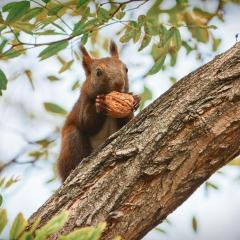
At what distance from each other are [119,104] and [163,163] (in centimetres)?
91

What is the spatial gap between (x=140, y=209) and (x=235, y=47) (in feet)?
2.00

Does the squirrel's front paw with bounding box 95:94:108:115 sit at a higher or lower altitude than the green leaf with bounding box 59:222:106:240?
higher

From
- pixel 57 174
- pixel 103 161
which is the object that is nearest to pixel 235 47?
pixel 103 161

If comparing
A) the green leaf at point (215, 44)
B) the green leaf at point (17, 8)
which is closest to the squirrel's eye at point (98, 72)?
the green leaf at point (215, 44)

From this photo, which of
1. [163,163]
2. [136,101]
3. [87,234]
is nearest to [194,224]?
[136,101]

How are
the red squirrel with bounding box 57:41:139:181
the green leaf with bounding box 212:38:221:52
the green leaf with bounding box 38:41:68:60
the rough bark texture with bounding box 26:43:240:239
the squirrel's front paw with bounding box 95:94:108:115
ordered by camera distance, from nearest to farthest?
the rough bark texture with bounding box 26:43:240:239
the green leaf with bounding box 38:41:68:60
the squirrel's front paw with bounding box 95:94:108:115
the red squirrel with bounding box 57:41:139:181
the green leaf with bounding box 212:38:221:52

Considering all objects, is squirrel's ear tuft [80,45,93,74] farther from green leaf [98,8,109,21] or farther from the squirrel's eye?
green leaf [98,8,109,21]

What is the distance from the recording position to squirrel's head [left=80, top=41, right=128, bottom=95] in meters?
2.94

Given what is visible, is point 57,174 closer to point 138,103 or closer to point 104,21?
point 138,103

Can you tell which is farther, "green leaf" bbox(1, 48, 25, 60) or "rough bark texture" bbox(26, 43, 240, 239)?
"green leaf" bbox(1, 48, 25, 60)

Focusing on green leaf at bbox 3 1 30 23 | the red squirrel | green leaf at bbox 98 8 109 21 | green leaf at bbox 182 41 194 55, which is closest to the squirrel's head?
the red squirrel

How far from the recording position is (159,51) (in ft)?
9.22

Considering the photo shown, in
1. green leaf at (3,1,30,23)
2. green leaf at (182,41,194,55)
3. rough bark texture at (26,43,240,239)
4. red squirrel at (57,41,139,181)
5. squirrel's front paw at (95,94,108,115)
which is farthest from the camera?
red squirrel at (57,41,139,181)

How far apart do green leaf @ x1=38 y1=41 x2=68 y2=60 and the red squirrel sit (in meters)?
0.95
